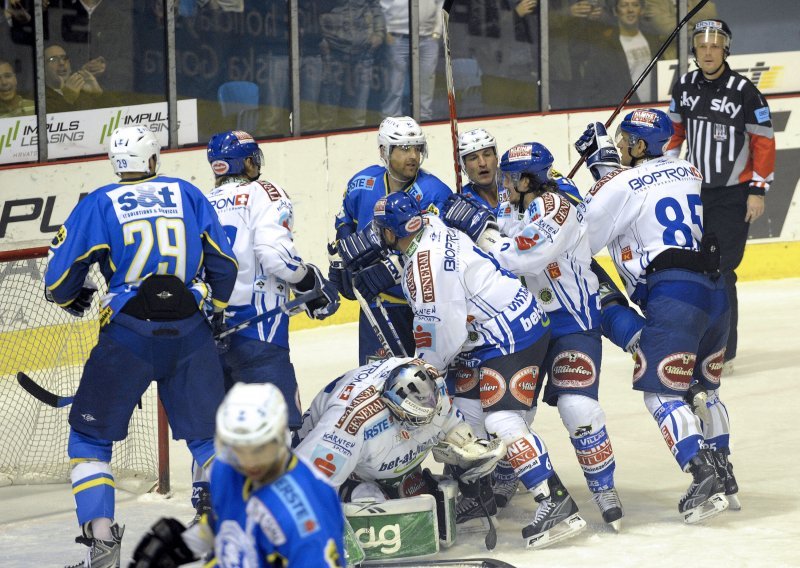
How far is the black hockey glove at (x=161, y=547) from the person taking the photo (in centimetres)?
320

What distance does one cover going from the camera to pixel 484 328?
5.03m

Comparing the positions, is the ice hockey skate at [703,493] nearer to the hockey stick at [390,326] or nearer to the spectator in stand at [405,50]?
the hockey stick at [390,326]

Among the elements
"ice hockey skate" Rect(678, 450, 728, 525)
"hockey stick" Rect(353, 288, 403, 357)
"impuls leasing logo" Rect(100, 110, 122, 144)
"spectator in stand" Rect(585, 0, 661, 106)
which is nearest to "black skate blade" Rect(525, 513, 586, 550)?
"ice hockey skate" Rect(678, 450, 728, 525)

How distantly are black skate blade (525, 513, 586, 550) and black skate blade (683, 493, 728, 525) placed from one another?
0.42 meters

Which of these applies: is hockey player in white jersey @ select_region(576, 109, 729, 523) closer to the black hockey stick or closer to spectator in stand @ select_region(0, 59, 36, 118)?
the black hockey stick

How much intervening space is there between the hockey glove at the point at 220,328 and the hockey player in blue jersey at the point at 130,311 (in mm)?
494

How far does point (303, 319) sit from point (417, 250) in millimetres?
3932

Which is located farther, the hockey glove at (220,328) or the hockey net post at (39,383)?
the hockey net post at (39,383)

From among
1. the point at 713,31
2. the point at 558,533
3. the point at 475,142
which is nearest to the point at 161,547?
the point at 558,533

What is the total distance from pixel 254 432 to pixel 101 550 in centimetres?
190

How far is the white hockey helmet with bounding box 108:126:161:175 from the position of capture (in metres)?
4.66

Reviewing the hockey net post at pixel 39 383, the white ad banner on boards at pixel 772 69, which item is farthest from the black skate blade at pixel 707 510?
the white ad banner on boards at pixel 772 69

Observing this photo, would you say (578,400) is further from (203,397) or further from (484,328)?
(203,397)

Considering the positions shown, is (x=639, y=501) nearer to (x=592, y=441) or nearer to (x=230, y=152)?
(x=592, y=441)
